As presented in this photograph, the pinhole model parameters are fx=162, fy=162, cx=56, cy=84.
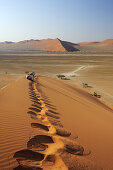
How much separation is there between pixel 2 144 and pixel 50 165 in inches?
40.6

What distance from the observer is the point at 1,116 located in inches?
186

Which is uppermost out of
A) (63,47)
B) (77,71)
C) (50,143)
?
(63,47)

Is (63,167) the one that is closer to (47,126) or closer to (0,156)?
(0,156)

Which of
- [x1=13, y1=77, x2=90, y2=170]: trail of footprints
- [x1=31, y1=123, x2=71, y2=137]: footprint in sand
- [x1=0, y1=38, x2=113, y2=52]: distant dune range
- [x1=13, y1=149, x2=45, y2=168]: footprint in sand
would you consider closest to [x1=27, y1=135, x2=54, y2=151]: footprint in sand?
[x1=13, y1=77, x2=90, y2=170]: trail of footprints

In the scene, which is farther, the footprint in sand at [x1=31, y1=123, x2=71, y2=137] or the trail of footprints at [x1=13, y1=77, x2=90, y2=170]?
the footprint in sand at [x1=31, y1=123, x2=71, y2=137]

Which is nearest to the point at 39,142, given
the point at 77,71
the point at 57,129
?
the point at 57,129

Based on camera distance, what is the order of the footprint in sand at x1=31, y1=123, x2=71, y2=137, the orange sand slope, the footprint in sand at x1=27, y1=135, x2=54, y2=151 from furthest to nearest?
1. the footprint in sand at x1=31, y1=123, x2=71, y2=137
2. the footprint in sand at x1=27, y1=135, x2=54, y2=151
3. the orange sand slope

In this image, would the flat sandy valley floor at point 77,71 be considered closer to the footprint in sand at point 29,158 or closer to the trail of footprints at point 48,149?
the trail of footprints at point 48,149

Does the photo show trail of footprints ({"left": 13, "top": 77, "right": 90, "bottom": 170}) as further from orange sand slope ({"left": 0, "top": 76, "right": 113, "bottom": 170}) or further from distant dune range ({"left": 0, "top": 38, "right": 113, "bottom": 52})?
distant dune range ({"left": 0, "top": 38, "right": 113, "bottom": 52})

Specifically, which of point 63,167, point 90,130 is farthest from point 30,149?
point 90,130

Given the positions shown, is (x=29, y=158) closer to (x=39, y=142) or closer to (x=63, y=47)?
(x=39, y=142)

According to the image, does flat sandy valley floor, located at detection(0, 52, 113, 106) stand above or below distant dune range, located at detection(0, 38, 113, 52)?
below

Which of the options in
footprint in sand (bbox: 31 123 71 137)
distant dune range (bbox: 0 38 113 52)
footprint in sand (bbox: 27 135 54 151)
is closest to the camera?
footprint in sand (bbox: 27 135 54 151)

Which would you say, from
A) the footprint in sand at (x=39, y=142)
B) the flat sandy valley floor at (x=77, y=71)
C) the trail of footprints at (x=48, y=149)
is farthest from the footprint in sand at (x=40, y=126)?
the flat sandy valley floor at (x=77, y=71)
